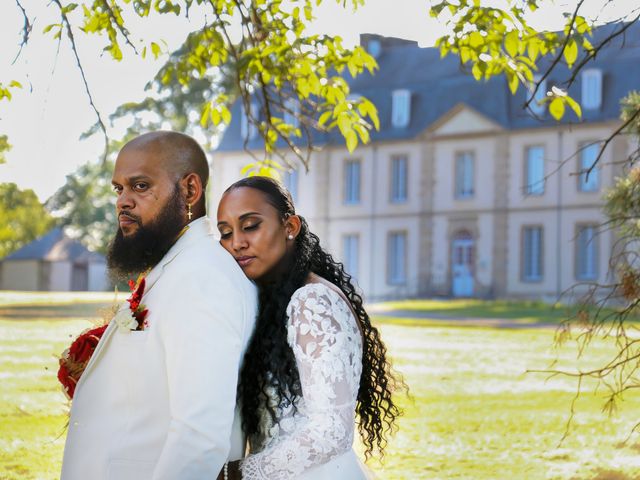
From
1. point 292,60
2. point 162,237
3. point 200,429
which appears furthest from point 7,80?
point 200,429

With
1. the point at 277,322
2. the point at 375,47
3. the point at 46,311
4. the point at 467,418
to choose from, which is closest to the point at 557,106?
the point at 277,322

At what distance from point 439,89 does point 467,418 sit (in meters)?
24.5

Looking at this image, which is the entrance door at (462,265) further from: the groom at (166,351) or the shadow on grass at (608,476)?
the groom at (166,351)

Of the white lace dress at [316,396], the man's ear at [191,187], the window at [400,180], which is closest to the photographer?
the white lace dress at [316,396]

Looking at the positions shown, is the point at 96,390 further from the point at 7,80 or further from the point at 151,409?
the point at 7,80

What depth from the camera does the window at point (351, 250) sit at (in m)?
32.4

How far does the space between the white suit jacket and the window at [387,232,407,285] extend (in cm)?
2861

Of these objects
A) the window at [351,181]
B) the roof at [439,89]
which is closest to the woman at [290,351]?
the roof at [439,89]

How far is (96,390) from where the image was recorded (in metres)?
2.21

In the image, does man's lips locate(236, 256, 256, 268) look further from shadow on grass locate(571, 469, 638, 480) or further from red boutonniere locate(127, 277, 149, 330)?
shadow on grass locate(571, 469, 638, 480)

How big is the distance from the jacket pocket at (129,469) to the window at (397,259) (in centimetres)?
2865

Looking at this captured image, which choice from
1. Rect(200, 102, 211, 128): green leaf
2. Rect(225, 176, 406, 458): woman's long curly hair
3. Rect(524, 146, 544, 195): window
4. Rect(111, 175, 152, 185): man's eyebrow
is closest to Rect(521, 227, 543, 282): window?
Rect(524, 146, 544, 195): window

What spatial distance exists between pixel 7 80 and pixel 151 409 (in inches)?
141

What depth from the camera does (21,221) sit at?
1268 inches
